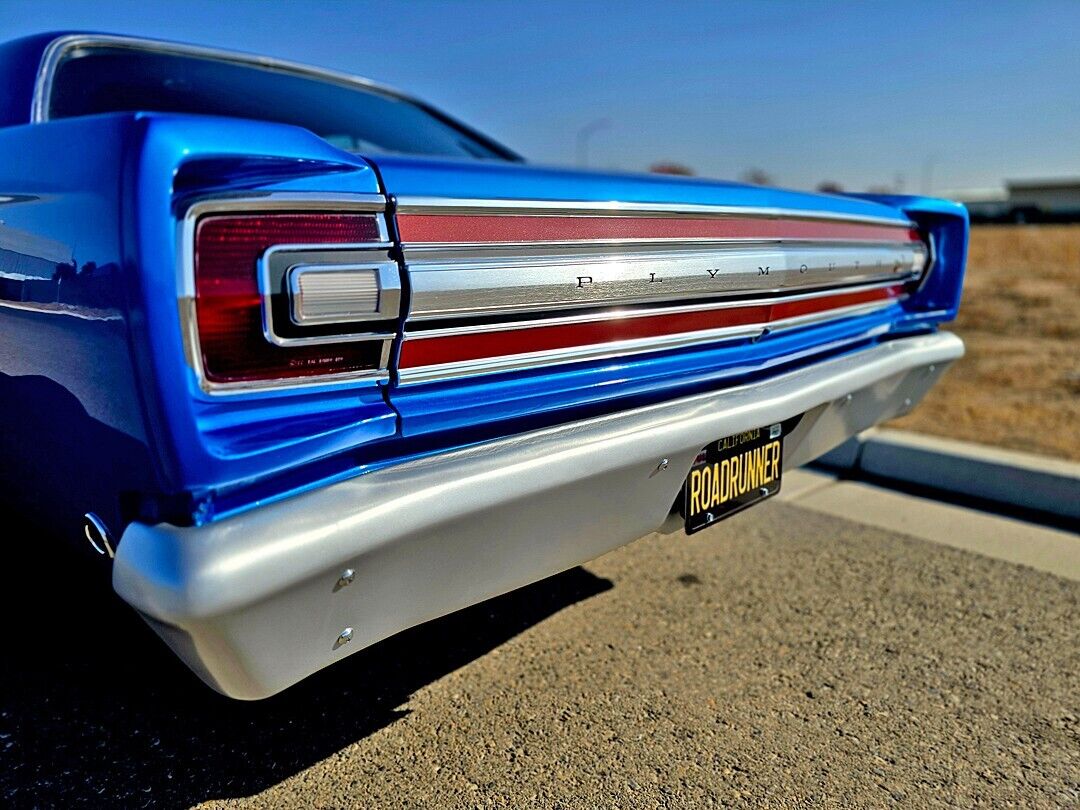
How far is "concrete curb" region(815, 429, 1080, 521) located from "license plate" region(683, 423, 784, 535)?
1.55m

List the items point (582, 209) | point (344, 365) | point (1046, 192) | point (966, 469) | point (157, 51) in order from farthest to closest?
point (1046, 192)
point (966, 469)
point (157, 51)
point (582, 209)
point (344, 365)

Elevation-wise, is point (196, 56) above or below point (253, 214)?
above

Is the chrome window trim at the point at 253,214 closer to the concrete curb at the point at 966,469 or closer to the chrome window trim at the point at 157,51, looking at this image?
the chrome window trim at the point at 157,51

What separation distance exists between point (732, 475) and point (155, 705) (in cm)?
152

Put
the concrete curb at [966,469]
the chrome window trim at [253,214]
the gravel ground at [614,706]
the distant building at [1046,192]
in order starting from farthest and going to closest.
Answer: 1. the distant building at [1046,192]
2. the concrete curb at [966,469]
3. the gravel ground at [614,706]
4. the chrome window trim at [253,214]

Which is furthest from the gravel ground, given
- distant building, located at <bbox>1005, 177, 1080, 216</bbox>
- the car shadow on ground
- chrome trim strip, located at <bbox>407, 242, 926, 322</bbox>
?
distant building, located at <bbox>1005, 177, 1080, 216</bbox>

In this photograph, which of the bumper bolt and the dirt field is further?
the dirt field

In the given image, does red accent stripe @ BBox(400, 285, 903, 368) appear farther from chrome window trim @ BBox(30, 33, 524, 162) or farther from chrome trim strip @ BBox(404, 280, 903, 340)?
chrome window trim @ BBox(30, 33, 524, 162)

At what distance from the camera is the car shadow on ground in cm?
188

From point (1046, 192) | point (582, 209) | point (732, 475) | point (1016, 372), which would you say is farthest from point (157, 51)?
point (1046, 192)

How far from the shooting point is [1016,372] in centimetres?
592

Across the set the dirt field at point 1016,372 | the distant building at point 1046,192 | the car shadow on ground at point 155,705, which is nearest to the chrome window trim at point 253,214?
the car shadow on ground at point 155,705

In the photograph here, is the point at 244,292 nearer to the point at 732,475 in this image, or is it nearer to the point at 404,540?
the point at 404,540

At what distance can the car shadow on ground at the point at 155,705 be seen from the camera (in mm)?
1877
